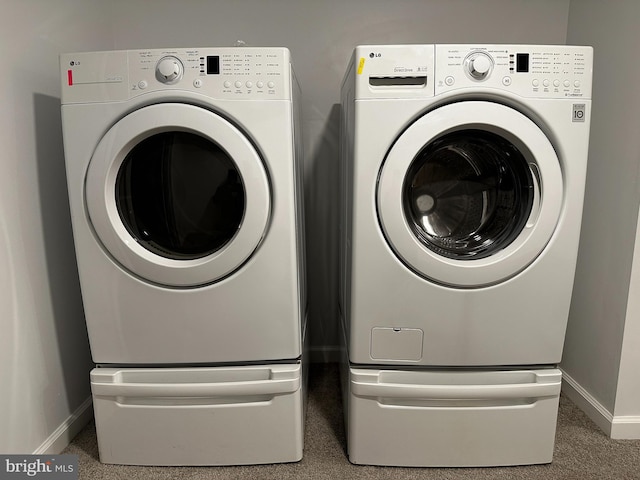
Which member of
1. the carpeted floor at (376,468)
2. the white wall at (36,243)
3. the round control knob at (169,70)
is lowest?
the carpeted floor at (376,468)

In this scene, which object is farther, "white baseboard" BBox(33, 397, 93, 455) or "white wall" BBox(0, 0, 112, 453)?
"white baseboard" BBox(33, 397, 93, 455)

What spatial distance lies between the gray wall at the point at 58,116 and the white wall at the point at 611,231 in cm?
33

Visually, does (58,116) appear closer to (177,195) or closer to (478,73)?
(177,195)

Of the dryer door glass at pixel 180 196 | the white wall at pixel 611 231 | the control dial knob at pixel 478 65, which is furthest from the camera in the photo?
the white wall at pixel 611 231

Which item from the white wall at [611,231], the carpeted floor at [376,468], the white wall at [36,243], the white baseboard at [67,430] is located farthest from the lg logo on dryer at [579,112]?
the white baseboard at [67,430]

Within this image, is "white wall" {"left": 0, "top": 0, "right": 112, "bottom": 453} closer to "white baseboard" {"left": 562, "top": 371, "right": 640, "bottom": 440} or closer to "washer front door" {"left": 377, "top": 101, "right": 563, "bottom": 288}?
"washer front door" {"left": 377, "top": 101, "right": 563, "bottom": 288}

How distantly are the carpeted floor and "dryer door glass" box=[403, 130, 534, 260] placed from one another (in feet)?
1.96

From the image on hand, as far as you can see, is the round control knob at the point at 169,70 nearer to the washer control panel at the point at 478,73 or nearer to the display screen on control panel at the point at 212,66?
the display screen on control panel at the point at 212,66

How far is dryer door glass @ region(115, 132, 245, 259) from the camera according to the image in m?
1.03

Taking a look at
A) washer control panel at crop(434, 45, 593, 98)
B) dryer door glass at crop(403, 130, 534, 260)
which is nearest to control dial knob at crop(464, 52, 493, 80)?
washer control panel at crop(434, 45, 593, 98)

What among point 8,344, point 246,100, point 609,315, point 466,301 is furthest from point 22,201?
point 609,315

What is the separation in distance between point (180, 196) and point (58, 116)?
48 cm

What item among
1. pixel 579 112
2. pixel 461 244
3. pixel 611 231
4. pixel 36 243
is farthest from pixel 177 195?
pixel 611 231

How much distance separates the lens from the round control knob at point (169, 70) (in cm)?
94
